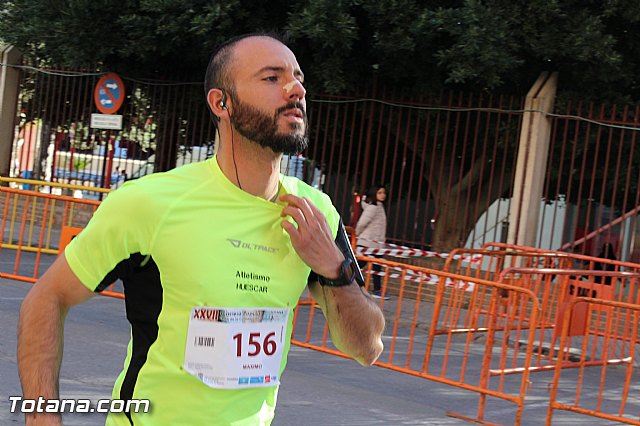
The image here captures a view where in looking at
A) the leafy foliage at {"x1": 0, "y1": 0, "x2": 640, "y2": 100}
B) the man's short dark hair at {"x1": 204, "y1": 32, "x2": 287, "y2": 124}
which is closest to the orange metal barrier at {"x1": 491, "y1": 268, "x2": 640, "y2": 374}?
the leafy foliage at {"x1": 0, "y1": 0, "x2": 640, "y2": 100}

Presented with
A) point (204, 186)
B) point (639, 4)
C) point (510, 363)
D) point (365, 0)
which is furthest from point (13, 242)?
point (204, 186)

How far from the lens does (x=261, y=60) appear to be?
106 inches

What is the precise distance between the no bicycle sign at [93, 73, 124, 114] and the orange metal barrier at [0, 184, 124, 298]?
5574 millimetres

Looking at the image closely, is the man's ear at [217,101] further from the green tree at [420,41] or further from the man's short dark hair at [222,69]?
the green tree at [420,41]

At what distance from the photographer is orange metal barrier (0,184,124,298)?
11.3m

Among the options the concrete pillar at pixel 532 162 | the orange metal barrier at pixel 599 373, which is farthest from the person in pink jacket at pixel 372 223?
the orange metal barrier at pixel 599 373

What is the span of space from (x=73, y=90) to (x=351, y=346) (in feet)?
57.9

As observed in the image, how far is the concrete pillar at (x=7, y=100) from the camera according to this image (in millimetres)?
20812

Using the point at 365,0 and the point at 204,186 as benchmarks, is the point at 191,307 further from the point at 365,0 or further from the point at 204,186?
the point at 365,0

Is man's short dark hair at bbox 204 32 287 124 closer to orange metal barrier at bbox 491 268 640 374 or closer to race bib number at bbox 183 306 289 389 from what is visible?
race bib number at bbox 183 306 289 389

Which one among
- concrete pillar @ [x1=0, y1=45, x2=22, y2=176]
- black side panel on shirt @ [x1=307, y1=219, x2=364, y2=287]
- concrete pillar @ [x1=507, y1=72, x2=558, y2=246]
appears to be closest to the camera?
black side panel on shirt @ [x1=307, y1=219, x2=364, y2=287]

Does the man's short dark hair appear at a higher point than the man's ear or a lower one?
higher

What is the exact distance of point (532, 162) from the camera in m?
14.7

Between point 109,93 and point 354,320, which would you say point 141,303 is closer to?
point 354,320
